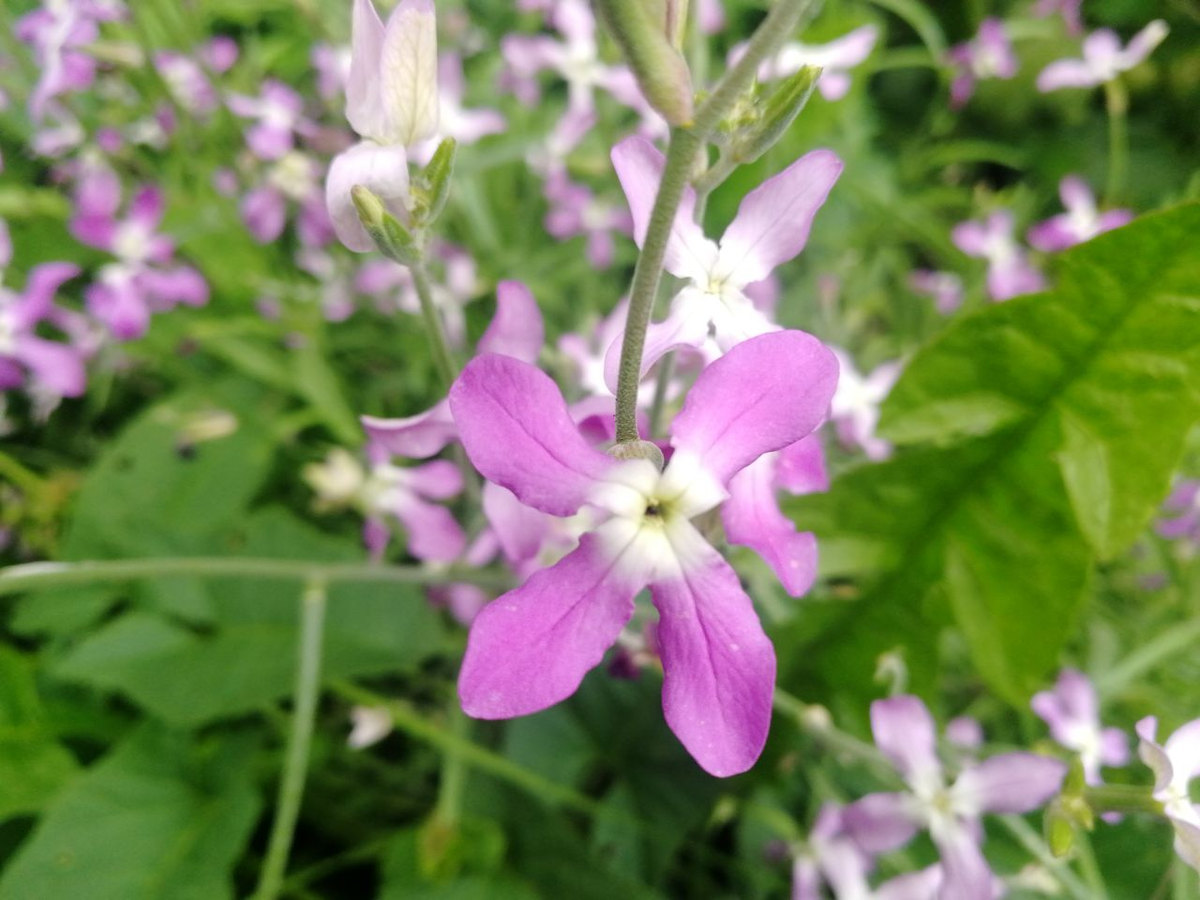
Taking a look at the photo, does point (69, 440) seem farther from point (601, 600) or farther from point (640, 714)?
point (601, 600)

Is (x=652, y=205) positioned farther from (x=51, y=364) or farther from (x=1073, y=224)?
(x=1073, y=224)

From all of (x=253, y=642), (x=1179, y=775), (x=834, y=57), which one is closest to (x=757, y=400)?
(x=1179, y=775)

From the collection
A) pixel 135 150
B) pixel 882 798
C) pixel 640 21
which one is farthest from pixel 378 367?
pixel 640 21

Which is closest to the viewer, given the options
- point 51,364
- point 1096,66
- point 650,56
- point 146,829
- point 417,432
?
point 650,56

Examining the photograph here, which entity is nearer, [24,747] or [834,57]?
[24,747]

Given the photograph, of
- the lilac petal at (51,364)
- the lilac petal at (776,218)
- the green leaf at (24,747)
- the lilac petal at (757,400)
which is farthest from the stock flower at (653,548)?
the lilac petal at (51,364)

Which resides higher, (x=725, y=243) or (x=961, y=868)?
(x=725, y=243)
